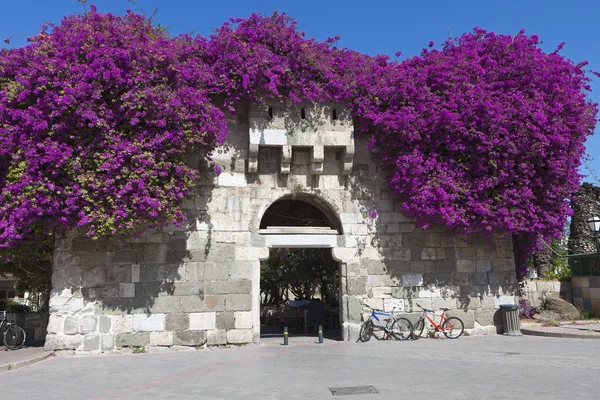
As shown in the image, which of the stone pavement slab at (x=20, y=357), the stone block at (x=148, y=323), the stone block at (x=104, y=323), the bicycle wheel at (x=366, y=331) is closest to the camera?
the stone pavement slab at (x=20, y=357)

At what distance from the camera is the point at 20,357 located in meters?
8.95

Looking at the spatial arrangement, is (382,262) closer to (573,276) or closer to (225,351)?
(225,351)

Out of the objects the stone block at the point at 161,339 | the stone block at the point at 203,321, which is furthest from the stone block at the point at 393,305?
the stone block at the point at 161,339

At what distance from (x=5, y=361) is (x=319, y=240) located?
6.73 metres

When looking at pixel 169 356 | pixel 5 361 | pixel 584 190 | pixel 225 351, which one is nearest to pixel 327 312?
pixel 225 351

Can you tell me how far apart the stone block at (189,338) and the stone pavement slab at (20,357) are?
8.30ft

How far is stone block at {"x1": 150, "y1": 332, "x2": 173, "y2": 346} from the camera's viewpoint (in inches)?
389

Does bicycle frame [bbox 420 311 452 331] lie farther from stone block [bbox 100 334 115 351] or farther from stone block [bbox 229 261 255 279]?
stone block [bbox 100 334 115 351]

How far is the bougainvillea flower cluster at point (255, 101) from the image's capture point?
8.78 m

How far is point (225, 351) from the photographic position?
966cm

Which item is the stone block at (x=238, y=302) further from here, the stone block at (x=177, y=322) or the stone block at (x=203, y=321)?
the stone block at (x=177, y=322)

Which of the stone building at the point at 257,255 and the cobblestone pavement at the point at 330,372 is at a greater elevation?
the stone building at the point at 257,255

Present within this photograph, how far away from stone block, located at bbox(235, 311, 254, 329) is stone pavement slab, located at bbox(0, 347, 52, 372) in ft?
12.7

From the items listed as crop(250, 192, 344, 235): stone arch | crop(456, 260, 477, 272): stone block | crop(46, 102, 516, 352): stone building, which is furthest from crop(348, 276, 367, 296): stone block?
crop(456, 260, 477, 272): stone block
